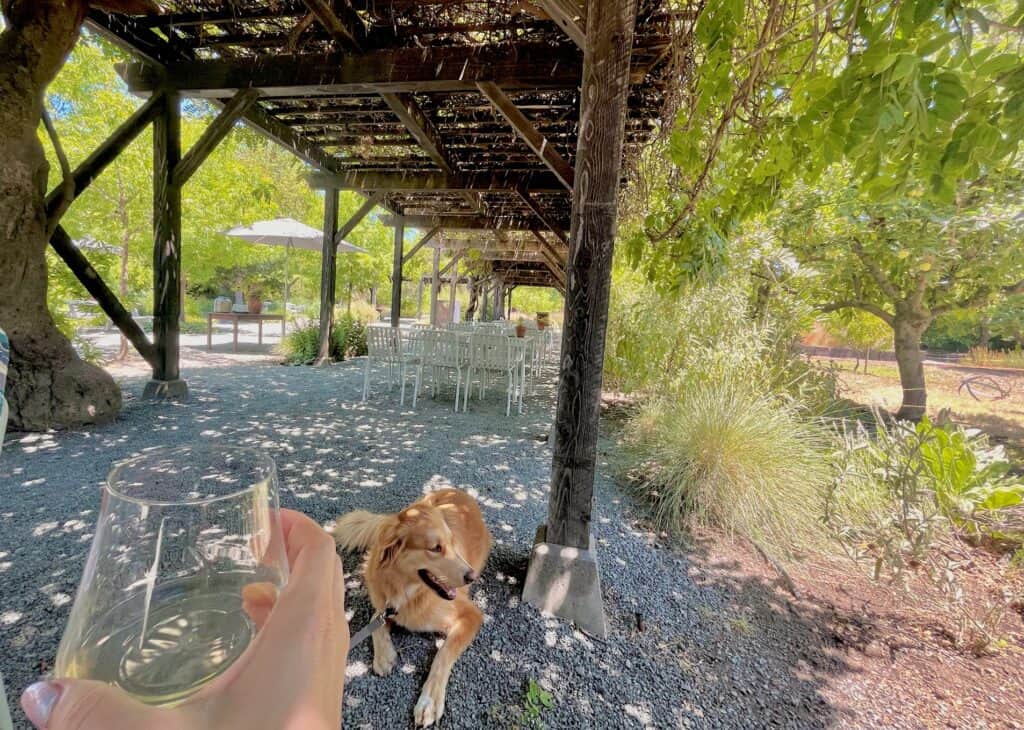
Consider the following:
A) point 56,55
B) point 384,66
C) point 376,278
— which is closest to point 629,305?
point 384,66

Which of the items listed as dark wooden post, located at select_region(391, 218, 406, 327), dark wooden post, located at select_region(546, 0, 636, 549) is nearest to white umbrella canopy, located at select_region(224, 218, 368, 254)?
dark wooden post, located at select_region(391, 218, 406, 327)

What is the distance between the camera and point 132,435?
11.0 feet

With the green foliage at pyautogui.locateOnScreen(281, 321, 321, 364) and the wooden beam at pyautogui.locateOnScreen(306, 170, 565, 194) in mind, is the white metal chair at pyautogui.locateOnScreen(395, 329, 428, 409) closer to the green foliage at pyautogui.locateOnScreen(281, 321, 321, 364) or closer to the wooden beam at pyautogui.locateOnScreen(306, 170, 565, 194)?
the wooden beam at pyautogui.locateOnScreen(306, 170, 565, 194)

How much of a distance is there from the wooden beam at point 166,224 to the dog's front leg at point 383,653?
403cm

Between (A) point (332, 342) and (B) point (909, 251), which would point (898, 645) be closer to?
(B) point (909, 251)

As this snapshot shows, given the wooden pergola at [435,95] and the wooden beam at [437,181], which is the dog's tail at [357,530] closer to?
the wooden pergola at [435,95]

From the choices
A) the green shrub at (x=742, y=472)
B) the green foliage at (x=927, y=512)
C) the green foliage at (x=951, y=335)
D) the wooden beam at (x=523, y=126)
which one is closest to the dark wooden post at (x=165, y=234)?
the wooden beam at (x=523, y=126)

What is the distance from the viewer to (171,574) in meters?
0.39

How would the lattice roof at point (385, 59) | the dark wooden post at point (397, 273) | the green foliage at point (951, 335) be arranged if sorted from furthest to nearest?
the green foliage at point (951, 335), the dark wooden post at point (397, 273), the lattice roof at point (385, 59)

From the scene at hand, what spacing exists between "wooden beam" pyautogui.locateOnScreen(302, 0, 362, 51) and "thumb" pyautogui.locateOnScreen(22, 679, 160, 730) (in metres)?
3.82

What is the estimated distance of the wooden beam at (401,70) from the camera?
3355mm

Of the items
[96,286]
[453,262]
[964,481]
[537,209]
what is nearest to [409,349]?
[96,286]

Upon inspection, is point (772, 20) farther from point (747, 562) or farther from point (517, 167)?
point (517, 167)

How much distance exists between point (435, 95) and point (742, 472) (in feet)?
13.9
